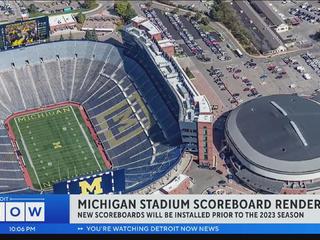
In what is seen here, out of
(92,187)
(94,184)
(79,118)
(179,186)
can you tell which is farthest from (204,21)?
(92,187)

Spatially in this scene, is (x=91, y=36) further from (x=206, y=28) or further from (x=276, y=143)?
(x=276, y=143)

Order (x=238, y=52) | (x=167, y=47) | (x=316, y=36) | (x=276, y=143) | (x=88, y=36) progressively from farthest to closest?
(x=316, y=36) → (x=88, y=36) → (x=238, y=52) → (x=167, y=47) → (x=276, y=143)

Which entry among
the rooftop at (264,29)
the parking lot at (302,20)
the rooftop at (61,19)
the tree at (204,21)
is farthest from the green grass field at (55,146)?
the parking lot at (302,20)

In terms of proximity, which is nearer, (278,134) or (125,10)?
(278,134)

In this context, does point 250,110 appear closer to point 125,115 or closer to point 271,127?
point 271,127

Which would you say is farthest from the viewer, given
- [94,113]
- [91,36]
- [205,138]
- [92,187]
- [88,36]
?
[88,36]

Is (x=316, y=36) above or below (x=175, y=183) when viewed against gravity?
above

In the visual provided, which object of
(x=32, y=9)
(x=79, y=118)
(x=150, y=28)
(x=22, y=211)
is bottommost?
(x=79, y=118)
